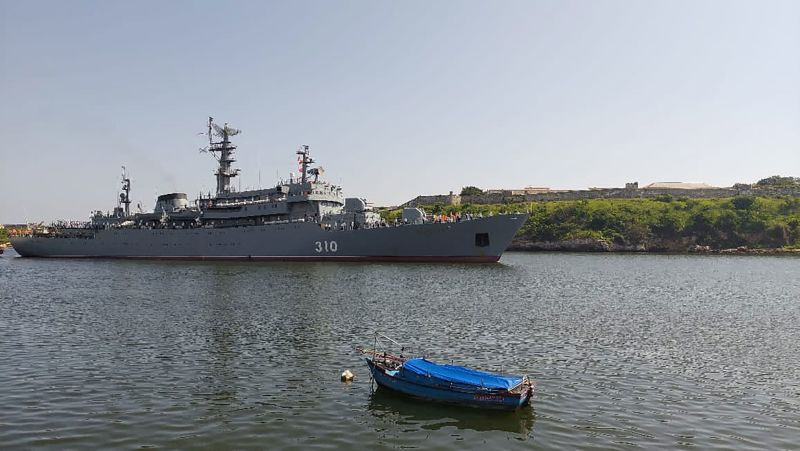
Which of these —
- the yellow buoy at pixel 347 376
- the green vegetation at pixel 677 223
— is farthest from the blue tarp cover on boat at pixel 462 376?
A: the green vegetation at pixel 677 223

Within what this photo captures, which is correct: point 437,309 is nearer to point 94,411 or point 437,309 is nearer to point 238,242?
point 94,411

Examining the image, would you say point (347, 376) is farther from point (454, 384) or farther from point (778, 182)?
point (778, 182)

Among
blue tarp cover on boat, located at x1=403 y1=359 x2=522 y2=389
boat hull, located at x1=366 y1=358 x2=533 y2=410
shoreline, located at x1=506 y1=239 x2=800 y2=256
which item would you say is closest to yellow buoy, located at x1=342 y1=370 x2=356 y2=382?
boat hull, located at x1=366 y1=358 x2=533 y2=410

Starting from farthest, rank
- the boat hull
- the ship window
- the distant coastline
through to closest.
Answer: the distant coastline, the ship window, the boat hull

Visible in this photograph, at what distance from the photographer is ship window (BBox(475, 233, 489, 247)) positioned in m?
60.7

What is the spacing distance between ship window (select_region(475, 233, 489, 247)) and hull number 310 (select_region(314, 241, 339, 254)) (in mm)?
15844

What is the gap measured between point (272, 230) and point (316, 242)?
5.99 metres

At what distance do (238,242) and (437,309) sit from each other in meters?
44.2

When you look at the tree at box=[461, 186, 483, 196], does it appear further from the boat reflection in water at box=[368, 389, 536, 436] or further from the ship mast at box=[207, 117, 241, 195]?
the boat reflection in water at box=[368, 389, 536, 436]

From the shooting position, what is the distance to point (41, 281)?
47.2 meters

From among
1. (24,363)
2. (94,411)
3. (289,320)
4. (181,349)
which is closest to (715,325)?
(289,320)

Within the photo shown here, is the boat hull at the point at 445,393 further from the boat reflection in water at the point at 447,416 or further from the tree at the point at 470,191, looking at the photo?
the tree at the point at 470,191

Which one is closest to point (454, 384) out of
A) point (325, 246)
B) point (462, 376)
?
point (462, 376)

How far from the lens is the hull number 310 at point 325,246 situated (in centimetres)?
6380
